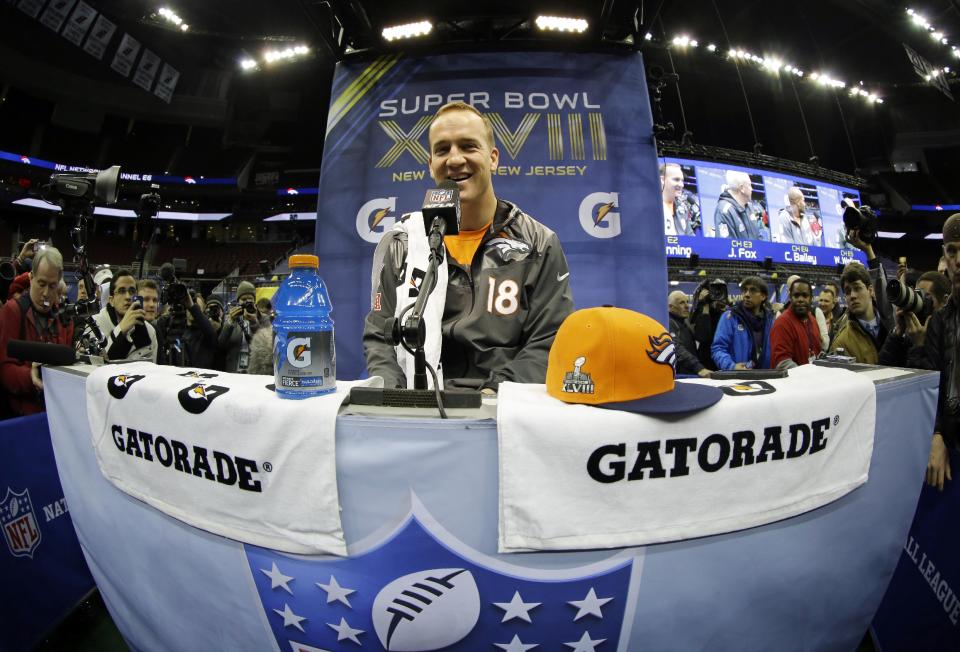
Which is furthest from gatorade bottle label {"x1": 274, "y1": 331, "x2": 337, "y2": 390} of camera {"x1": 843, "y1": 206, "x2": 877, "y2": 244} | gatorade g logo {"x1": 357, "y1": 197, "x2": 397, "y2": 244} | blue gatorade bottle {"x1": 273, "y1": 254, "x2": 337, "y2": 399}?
gatorade g logo {"x1": 357, "y1": 197, "x2": 397, "y2": 244}

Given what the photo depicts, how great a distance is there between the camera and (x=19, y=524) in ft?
5.77

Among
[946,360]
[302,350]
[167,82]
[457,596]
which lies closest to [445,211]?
[302,350]

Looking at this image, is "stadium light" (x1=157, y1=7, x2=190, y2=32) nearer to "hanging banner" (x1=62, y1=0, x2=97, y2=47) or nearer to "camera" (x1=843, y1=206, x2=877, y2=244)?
"hanging banner" (x1=62, y1=0, x2=97, y2=47)

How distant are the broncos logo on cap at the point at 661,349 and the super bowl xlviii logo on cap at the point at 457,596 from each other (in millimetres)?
373

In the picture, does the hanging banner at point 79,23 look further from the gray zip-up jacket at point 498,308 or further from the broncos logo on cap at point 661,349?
the broncos logo on cap at point 661,349

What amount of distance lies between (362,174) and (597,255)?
2.39 metres

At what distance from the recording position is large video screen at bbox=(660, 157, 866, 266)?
1248 cm

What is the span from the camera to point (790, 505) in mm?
919

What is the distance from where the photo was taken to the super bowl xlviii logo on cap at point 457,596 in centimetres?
84

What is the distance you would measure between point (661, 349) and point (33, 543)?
2498 mm

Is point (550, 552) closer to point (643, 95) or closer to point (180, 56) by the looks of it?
point (643, 95)

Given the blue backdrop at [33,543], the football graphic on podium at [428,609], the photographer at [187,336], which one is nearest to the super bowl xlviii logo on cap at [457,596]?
the football graphic on podium at [428,609]

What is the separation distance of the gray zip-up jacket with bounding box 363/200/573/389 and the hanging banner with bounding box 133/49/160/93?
22209 mm

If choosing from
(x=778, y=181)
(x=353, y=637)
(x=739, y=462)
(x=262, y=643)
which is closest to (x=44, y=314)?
(x=262, y=643)
